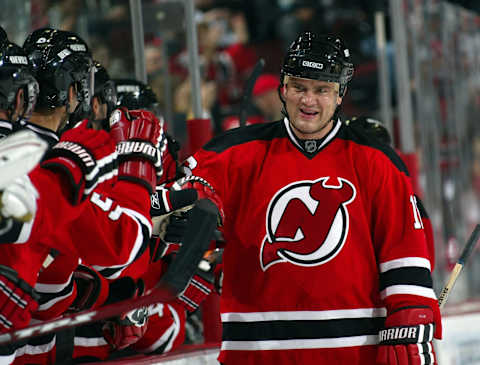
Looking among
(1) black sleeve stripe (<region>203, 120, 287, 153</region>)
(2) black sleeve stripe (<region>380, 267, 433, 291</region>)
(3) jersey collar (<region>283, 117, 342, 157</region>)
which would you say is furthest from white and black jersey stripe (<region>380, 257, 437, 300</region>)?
(1) black sleeve stripe (<region>203, 120, 287, 153</region>)

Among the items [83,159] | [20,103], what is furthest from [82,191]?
[20,103]

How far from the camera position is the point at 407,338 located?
233cm

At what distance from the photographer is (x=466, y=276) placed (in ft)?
18.7

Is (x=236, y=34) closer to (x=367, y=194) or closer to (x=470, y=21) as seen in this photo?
(x=470, y=21)

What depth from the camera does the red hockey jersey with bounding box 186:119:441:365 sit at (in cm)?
241

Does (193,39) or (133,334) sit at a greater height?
(193,39)

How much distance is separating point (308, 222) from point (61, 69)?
2.45 ft

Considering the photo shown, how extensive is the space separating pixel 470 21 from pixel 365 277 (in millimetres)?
3612

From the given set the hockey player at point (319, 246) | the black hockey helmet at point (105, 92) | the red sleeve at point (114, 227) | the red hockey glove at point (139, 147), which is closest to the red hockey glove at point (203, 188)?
the hockey player at point (319, 246)

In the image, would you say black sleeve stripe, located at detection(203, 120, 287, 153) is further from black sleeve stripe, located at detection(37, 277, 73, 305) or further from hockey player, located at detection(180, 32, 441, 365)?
black sleeve stripe, located at detection(37, 277, 73, 305)

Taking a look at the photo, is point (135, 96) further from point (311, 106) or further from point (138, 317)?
point (311, 106)

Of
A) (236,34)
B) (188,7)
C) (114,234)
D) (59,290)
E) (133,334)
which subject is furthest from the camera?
(236,34)

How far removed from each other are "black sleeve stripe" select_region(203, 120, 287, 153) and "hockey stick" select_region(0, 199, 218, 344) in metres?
0.78

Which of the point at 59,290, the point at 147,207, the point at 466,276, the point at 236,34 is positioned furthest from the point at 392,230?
the point at 236,34
